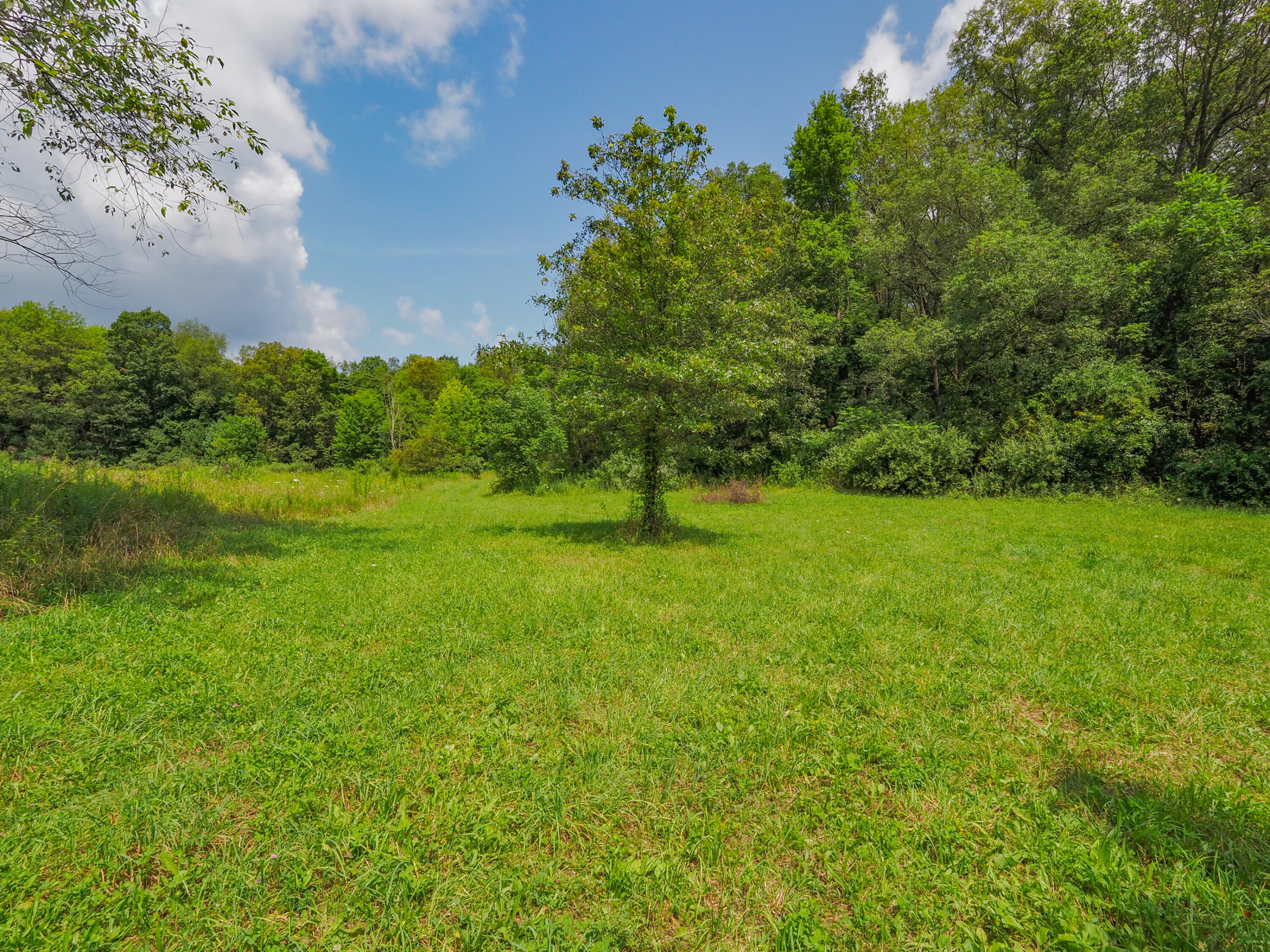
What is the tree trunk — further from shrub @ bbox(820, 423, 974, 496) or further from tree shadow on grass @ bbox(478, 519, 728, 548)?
shrub @ bbox(820, 423, 974, 496)

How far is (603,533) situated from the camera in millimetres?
11148

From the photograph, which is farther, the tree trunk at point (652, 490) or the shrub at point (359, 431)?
the shrub at point (359, 431)

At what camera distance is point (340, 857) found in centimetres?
232

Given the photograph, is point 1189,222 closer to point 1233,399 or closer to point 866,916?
point 1233,399

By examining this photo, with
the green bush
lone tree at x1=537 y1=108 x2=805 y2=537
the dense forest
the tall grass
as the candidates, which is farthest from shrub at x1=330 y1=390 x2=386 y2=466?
lone tree at x1=537 y1=108 x2=805 y2=537

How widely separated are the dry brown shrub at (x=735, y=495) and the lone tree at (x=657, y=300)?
8486 mm

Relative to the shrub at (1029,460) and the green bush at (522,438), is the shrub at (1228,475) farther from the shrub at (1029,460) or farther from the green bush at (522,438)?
the green bush at (522,438)

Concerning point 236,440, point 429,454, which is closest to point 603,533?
point 429,454

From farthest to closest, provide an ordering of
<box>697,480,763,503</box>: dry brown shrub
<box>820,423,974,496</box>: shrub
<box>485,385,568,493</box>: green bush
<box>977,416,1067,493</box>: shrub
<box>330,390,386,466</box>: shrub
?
<box>330,390,386,466</box>: shrub → <box>485,385,568,493</box>: green bush → <box>820,423,974,496</box>: shrub → <box>697,480,763,503</box>: dry brown shrub → <box>977,416,1067,493</box>: shrub

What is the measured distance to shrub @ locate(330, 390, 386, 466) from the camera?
44156 millimetres

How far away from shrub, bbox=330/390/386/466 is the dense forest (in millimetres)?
25210

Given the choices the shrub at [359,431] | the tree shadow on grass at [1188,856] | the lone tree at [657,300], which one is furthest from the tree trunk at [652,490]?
the shrub at [359,431]

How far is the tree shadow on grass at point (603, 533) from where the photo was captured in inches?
398

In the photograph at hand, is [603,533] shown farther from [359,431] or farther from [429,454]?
[359,431]
